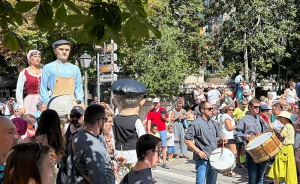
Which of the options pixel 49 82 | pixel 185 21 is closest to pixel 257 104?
pixel 49 82

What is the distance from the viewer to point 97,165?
3.87 metres

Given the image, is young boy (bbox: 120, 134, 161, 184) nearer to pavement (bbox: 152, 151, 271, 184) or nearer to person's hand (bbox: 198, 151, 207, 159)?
person's hand (bbox: 198, 151, 207, 159)

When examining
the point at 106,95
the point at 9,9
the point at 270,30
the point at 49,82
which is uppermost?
the point at 270,30

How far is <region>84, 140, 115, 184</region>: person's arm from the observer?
388cm

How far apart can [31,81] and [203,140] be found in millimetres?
2981

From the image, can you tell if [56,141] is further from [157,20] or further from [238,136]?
[157,20]

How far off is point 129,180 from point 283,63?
27.4 meters

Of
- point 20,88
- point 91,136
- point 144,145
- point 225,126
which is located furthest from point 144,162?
point 225,126

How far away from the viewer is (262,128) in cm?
835

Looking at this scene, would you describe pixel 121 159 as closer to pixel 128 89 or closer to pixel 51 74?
pixel 128 89

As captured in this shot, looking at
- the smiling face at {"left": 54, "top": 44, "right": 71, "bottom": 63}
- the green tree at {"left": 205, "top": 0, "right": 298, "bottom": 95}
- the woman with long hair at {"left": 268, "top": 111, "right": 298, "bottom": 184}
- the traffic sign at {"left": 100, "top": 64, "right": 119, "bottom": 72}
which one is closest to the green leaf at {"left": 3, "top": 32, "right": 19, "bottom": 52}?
the smiling face at {"left": 54, "top": 44, "right": 71, "bottom": 63}

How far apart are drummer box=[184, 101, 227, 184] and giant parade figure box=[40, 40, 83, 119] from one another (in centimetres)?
218

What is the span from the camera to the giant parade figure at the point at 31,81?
5.88 m

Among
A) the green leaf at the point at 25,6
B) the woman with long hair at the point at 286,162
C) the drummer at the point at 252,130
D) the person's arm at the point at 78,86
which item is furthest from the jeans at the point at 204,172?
the green leaf at the point at 25,6
